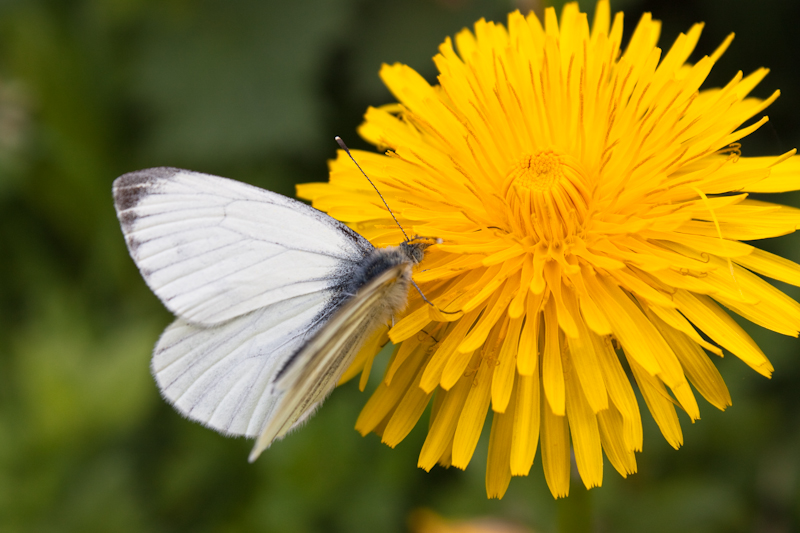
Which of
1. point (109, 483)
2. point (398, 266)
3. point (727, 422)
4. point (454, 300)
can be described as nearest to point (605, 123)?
point (454, 300)

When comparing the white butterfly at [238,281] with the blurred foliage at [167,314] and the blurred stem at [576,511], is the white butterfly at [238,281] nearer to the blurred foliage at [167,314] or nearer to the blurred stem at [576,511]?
the blurred stem at [576,511]

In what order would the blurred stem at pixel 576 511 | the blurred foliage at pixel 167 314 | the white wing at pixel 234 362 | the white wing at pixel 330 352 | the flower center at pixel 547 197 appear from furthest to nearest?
the blurred foliage at pixel 167 314 < the blurred stem at pixel 576 511 < the flower center at pixel 547 197 < the white wing at pixel 234 362 < the white wing at pixel 330 352

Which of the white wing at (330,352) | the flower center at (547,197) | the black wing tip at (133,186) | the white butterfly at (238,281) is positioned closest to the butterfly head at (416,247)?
the white butterfly at (238,281)

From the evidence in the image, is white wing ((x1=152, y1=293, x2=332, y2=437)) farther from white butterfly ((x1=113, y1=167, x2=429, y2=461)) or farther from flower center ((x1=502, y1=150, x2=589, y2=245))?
flower center ((x1=502, y1=150, x2=589, y2=245))

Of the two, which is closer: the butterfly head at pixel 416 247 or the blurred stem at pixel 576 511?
the butterfly head at pixel 416 247

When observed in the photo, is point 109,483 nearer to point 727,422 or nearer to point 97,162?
point 97,162

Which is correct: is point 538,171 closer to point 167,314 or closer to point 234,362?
point 234,362

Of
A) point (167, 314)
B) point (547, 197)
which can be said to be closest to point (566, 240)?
point (547, 197)
